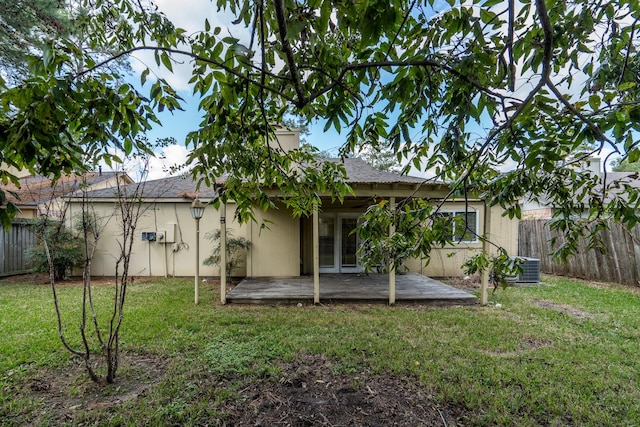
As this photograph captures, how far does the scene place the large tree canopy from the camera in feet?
4.69

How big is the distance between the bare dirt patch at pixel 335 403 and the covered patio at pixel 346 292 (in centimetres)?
271

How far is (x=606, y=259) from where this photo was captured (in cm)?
797

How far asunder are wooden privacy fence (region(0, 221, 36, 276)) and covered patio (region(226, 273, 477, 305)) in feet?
21.5

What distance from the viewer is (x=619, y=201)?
1.81 metres

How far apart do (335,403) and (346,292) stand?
3.85 metres

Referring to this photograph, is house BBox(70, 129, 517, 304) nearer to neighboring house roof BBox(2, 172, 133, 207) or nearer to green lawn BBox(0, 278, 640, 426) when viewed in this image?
neighboring house roof BBox(2, 172, 133, 207)

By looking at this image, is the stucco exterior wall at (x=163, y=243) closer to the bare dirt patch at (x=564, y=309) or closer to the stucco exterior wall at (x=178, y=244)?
the stucco exterior wall at (x=178, y=244)

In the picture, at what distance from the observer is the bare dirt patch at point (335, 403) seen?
8.05ft

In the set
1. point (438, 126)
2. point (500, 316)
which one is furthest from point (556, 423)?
point (500, 316)

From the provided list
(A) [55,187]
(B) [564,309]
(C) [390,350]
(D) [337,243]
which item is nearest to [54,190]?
(A) [55,187]

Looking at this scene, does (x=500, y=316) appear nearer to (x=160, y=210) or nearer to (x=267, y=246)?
(x=267, y=246)

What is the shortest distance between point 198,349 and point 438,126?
362cm

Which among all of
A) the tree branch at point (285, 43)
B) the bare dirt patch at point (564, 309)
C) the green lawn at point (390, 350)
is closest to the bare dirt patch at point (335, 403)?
the green lawn at point (390, 350)

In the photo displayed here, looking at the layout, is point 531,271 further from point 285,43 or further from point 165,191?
point 165,191
